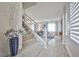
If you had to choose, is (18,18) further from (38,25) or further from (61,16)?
(61,16)

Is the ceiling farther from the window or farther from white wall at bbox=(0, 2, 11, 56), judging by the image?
white wall at bbox=(0, 2, 11, 56)

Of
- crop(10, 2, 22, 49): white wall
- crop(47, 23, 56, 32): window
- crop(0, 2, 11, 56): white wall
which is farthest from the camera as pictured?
crop(47, 23, 56, 32): window

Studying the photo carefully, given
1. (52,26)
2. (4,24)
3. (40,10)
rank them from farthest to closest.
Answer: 1. (52,26)
2. (40,10)
3. (4,24)

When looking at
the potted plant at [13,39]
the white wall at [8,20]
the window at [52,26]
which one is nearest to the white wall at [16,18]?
the white wall at [8,20]

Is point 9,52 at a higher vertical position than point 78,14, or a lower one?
lower

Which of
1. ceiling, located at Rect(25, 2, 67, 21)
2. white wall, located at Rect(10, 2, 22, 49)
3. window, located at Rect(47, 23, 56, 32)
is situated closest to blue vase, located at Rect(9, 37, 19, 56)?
white wall, located at Rect(10, 2, 22, 49)

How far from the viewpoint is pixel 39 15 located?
305 cm

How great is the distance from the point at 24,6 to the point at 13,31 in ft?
2.18

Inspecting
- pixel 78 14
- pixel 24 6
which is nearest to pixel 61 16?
pixel 24 6

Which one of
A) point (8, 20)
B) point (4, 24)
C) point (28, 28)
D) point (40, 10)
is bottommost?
point (28, 28)

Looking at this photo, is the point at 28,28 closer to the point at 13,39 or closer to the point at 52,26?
the point at 13,39

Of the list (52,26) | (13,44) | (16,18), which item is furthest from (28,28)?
(52,26)

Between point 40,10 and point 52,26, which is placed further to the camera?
point 52,26

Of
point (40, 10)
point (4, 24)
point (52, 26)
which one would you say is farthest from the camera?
point (52, 26)
